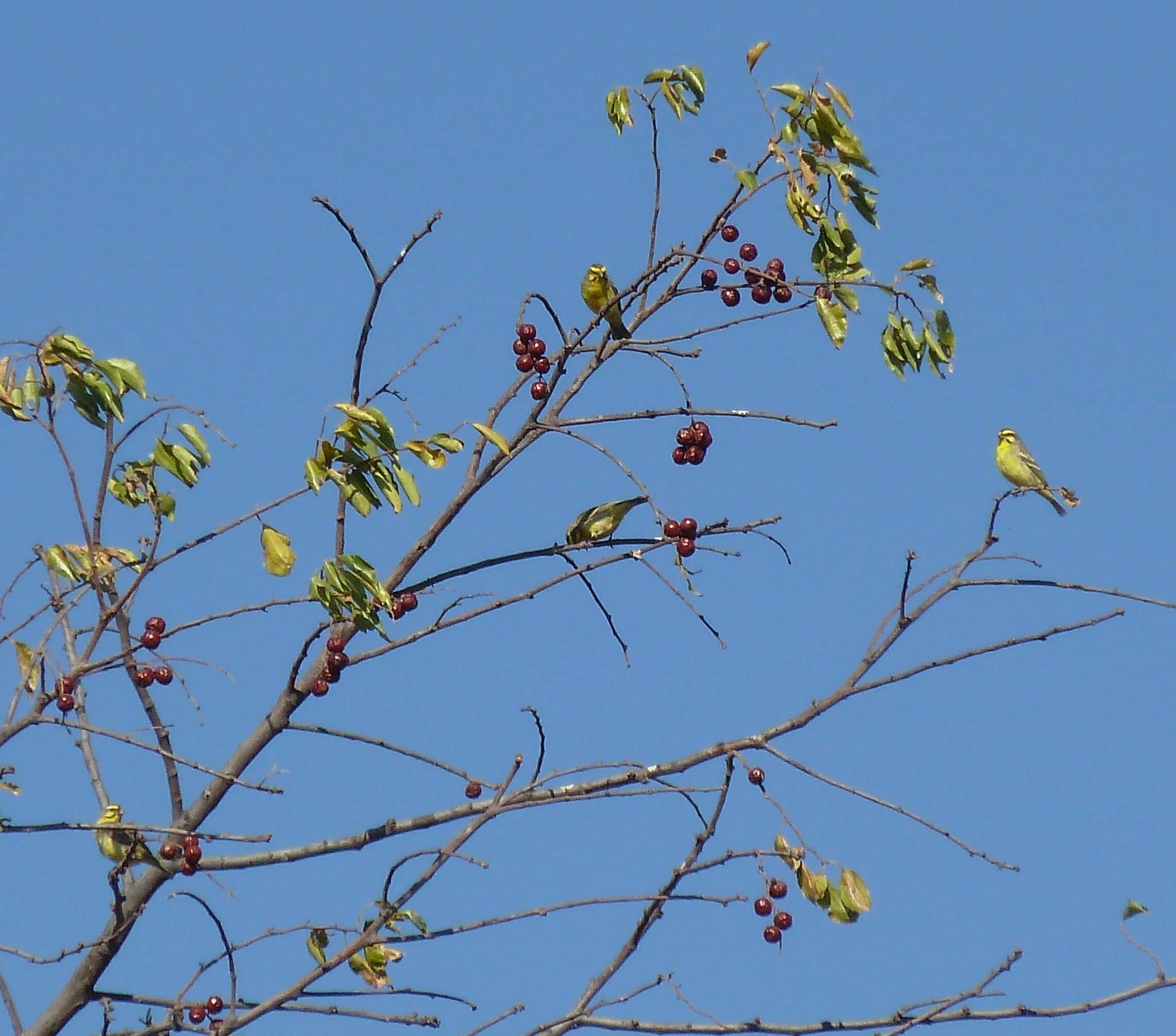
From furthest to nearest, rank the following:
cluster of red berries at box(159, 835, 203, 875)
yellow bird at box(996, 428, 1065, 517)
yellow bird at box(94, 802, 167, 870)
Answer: yellow bird at box(996, 428, 1065, 517) → cluster of red berries at box(159, 835, 203, 875) → yellow bird at box(94, 802, 167, 870)

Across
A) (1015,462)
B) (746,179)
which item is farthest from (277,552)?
(1015,462)

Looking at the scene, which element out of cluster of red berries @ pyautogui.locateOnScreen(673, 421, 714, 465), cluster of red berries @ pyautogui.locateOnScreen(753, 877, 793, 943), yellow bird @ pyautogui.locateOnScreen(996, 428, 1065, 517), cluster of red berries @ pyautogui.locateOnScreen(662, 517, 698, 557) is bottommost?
cluster of red berries @ pyautogui.locateOnScreen(753, 877, 793, 943)

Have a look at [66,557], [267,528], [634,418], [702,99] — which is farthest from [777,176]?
[66,557]

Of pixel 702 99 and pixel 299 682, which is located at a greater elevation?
pixel 702 99

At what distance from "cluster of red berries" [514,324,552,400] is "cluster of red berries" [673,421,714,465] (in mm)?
486

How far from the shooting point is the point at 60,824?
13.2ft

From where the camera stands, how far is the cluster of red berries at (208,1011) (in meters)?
4.38

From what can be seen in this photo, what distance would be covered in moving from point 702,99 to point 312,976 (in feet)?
9.35

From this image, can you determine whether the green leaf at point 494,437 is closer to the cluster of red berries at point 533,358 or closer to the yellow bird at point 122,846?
the cluster of red berries at point 533,358

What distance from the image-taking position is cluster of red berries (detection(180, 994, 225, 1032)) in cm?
438

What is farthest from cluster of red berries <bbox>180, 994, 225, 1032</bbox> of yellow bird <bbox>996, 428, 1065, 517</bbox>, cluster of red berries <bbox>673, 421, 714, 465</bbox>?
yellow bird <bbox>996, 428, 1065, 517</bbox>

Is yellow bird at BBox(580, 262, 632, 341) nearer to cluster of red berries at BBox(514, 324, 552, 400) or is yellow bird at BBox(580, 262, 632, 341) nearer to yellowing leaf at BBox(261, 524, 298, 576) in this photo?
cluster of red berries at BBox(514, 324, 552, 400)

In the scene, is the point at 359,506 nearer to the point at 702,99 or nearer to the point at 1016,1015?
the point at 702,99

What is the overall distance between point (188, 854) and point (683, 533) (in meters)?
1.67
